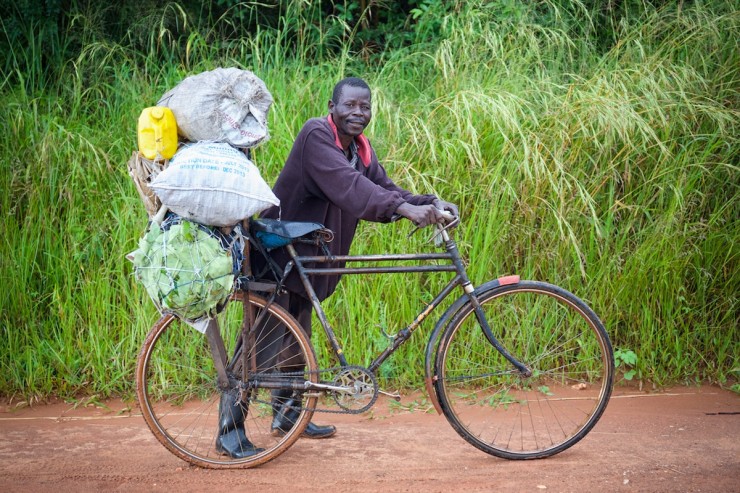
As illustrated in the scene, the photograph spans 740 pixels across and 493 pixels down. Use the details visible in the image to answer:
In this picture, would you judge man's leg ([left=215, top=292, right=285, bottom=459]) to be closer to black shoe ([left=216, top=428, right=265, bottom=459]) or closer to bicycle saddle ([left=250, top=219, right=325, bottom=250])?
black shoe ([left=216, top=428, right=265, bottom=459])

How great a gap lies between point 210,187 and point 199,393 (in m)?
2.19

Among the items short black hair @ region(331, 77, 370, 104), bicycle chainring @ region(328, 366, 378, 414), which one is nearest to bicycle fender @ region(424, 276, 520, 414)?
bicycle chainring @ region(328, 366, 378, 414)

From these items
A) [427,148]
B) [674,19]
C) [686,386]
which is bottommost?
[686,386]

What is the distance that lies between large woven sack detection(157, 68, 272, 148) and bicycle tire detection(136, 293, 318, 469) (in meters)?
0.78

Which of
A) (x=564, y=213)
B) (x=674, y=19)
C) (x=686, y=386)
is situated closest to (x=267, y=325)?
(x=564, y=213)

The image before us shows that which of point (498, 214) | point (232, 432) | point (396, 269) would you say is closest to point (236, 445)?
point (232, 432)

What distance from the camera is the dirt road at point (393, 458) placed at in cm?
→ 368

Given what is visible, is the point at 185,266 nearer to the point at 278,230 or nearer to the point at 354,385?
the point at 278,230

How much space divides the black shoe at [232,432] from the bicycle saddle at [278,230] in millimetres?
830

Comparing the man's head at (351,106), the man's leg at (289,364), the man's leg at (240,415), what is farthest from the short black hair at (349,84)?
the man's leg at (240,415)

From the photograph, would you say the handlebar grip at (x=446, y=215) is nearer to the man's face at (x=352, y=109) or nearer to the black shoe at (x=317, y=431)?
the man's face at (x=352, y=109)

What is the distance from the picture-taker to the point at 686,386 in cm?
535

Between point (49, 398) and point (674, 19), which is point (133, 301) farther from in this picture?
point (674, 19)

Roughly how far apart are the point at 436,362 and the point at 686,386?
2451 millimetres
